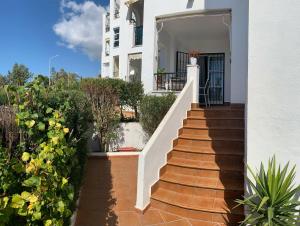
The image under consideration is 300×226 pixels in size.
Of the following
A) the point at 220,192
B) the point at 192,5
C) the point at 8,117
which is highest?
the point at 192,5

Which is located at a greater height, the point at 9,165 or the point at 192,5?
the point at 192,5

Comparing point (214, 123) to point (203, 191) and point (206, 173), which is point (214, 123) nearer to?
point (206, 173)

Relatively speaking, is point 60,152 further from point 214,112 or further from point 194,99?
point 194,99

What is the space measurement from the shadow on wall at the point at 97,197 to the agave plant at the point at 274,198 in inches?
129

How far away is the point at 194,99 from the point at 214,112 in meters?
1.30

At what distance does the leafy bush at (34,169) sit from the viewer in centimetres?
335

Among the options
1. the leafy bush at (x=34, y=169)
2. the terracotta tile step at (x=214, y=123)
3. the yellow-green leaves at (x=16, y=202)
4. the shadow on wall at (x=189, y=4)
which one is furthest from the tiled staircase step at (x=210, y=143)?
the shadow on wall at (x=189, y=4)

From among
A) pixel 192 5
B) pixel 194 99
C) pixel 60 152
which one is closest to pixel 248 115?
pixel 60 152

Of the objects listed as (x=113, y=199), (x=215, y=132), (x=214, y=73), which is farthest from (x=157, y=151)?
(x=214, y=73)

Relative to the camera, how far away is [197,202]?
733 cm

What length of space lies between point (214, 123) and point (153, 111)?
119 inches

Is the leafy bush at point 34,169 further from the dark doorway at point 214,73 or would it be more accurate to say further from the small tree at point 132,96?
the dark doorway at point 214,73

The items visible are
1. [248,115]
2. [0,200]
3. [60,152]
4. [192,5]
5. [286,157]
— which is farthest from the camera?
[192,5]

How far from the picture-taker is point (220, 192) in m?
7.41
